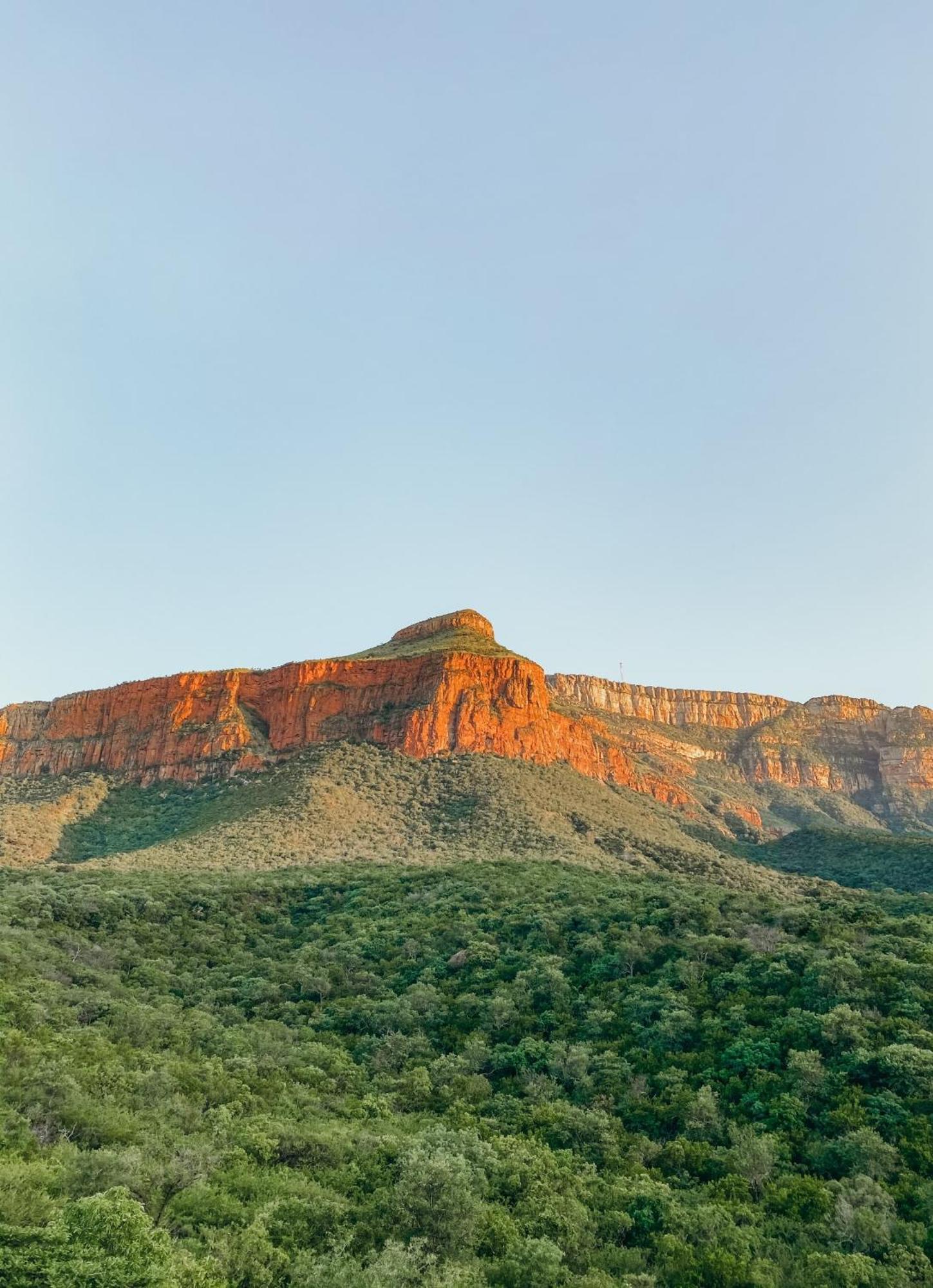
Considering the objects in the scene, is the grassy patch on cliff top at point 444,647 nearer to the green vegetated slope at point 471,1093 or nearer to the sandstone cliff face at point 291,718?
the sandstone cliff face at point 291,718

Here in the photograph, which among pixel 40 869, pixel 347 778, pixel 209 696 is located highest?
pixel 209 696

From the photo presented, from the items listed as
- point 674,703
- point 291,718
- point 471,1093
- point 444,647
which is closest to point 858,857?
point 444,647

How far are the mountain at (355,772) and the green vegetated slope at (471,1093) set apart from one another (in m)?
20.9

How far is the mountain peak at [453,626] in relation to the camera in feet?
356

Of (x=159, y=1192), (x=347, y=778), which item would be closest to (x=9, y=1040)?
(x=159, y=1192)

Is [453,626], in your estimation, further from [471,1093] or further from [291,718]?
[471,1093]

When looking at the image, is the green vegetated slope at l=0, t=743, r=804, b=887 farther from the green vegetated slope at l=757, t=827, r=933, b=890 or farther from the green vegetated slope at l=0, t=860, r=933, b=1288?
the green vegetated slope at l=0, t=860, r=933, b=1288

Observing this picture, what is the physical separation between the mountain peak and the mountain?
290mm

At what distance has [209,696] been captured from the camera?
9194 centimetres

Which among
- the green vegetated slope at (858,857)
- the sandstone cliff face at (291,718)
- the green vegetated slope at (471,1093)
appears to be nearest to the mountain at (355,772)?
the sandstone cliff face at (291,718)

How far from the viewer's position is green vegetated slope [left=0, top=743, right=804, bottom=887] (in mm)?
59125

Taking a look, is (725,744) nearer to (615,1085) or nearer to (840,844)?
(840,844)

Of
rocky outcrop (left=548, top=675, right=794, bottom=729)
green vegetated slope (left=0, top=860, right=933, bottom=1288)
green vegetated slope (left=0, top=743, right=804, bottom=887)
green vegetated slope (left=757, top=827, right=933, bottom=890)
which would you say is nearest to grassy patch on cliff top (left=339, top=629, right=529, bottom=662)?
green vegetated slope (left=0, top=743, right=804, bottom=887)

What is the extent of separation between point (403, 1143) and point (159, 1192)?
6.70 metres
